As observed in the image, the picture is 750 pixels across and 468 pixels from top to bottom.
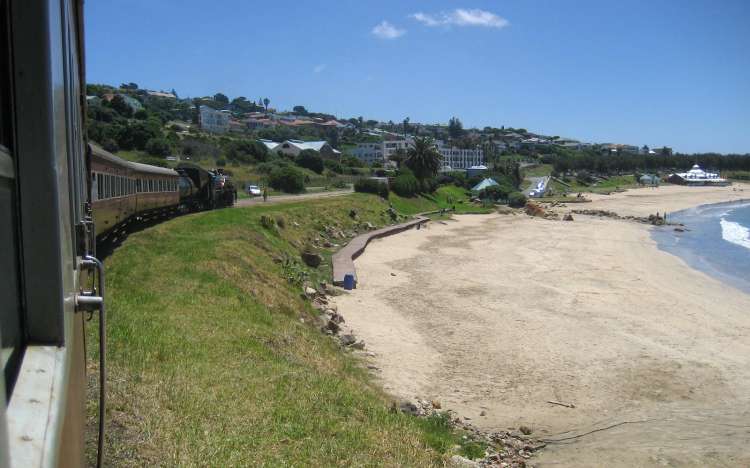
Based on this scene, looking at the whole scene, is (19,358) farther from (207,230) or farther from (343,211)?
(343,211)

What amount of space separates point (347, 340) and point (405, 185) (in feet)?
169

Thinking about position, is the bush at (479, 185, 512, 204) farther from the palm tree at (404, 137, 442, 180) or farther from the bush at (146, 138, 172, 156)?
the bush at (146, 138, 172, 156)

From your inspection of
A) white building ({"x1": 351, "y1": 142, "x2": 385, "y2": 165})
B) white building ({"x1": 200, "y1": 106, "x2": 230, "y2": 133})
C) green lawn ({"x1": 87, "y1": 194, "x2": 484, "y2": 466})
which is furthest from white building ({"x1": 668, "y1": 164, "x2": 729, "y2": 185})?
green lawn ({"x1": 87, "y1": 194, "x2": 484, "y2": 466})

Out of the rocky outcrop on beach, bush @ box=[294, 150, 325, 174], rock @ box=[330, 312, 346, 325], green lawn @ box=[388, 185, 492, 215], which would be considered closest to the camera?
rock @ box=[330, 312, 346, 325]

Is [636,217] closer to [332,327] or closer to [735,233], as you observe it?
[735,233]

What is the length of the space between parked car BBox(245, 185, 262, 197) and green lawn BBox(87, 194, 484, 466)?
3450cm

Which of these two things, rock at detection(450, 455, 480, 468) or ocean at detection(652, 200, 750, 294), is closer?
rock at detection(450, 455, 480, 468)

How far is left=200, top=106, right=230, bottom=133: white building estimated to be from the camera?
13500 cm

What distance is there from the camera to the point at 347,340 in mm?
A: 15930

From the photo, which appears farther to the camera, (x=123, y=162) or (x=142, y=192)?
Answer: (x=142, y=192)

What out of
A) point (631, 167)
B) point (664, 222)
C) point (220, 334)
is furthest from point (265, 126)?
point (220, 334)

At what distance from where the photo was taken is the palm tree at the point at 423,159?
246ft

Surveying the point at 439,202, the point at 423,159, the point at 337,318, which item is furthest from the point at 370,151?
the point at 337,318

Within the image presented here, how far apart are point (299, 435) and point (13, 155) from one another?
597cm
